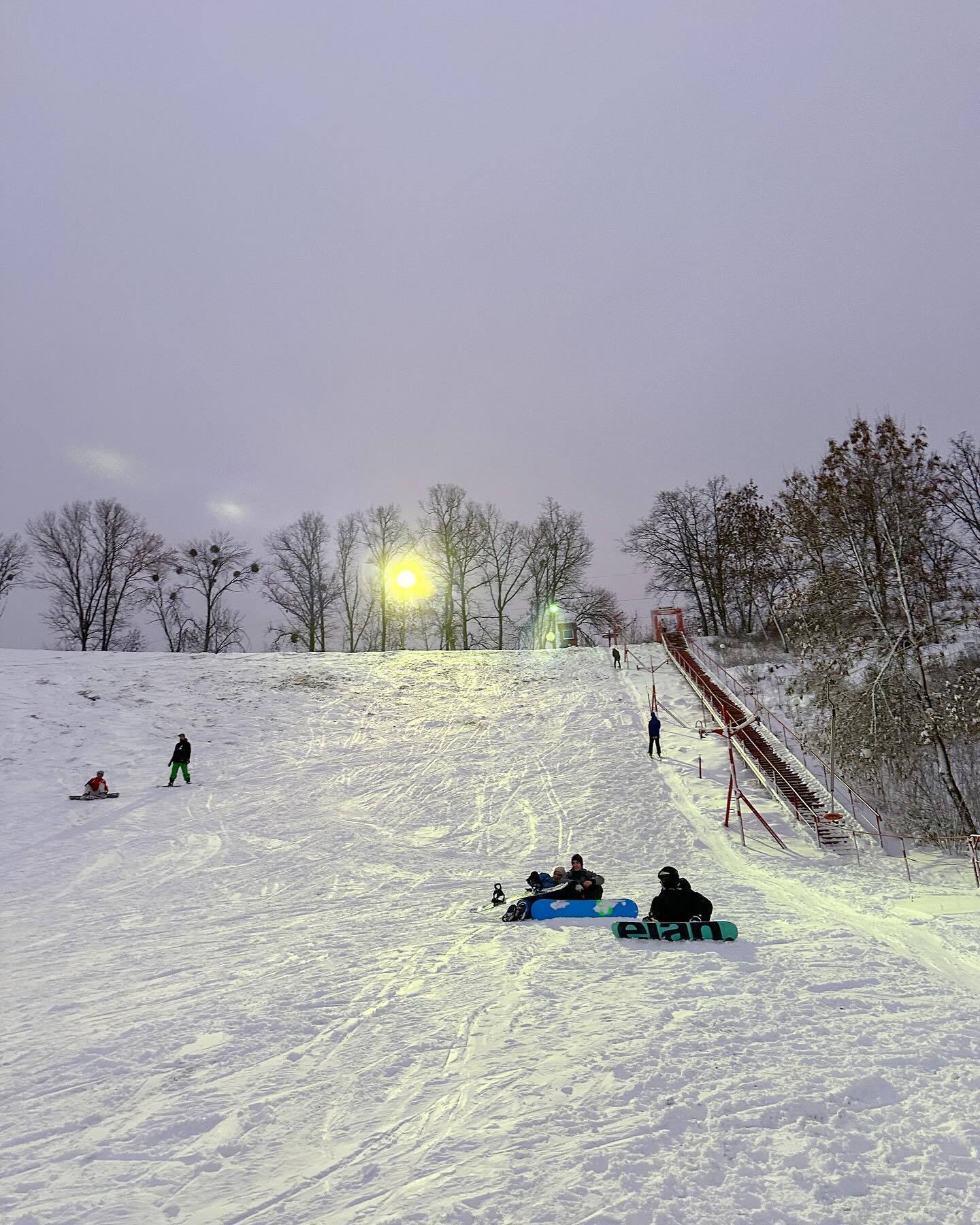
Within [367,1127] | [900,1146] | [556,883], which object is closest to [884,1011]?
[900,1146]

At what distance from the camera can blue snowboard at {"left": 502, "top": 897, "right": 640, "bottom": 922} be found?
33.7 feet

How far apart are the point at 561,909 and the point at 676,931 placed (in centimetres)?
216

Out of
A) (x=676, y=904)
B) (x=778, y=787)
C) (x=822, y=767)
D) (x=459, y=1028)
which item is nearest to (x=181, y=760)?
(x=676, y=904)

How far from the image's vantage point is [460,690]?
1212 inches

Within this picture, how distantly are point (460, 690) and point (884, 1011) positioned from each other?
25016 millimetres

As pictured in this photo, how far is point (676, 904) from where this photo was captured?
357 inches

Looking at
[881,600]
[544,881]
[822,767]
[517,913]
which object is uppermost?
[881,600]

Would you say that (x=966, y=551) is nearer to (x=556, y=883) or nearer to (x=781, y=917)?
(x=781, y=917)

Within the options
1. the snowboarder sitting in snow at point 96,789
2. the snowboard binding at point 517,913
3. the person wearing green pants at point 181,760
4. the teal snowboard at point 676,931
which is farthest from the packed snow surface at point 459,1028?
the person wearing green pants at point 181,760

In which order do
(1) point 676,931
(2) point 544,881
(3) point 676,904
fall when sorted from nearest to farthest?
(1) point 676,931, (3) point 676,904, (2) point 544,881

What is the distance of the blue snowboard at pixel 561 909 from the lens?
1027 cm

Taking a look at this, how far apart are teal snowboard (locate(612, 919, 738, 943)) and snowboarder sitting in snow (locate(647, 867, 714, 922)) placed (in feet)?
0.40

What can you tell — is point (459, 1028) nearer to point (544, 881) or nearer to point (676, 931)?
point (676, 931)

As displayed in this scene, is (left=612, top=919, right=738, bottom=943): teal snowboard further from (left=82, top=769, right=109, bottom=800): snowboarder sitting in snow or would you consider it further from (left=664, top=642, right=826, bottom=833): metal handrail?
(left=82, top=769, right=109, bottom=800): snowboarder sitting in snow
